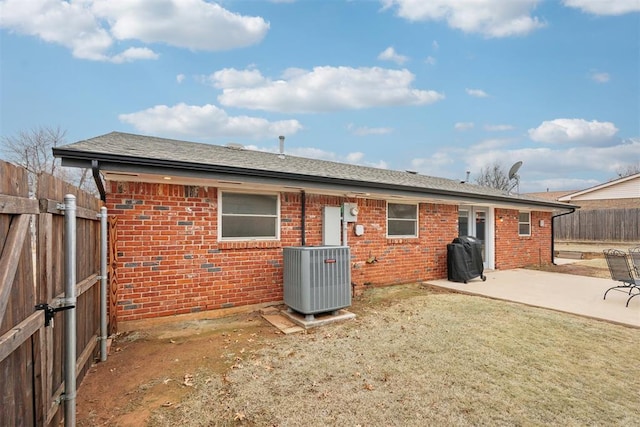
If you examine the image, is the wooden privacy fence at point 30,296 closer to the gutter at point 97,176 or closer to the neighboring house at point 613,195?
the gutter at point 97,176

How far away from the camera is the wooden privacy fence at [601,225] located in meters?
A: 20.2

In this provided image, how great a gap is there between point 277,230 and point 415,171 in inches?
333

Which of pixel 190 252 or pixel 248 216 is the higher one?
pixel 248 216

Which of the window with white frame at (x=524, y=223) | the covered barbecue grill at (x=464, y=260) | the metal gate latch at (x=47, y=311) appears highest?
the window with white frame at (x=524, y=223)

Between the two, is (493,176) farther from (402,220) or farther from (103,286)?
(103,286)

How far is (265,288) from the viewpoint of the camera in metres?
6.03

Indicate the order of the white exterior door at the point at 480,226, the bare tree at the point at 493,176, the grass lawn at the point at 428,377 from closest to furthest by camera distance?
the grass lawn at the point at 428,377 → the white exterior door at the point at 480,226 → the bare tree at the point at 493,176

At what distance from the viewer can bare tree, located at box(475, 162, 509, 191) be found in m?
34.7

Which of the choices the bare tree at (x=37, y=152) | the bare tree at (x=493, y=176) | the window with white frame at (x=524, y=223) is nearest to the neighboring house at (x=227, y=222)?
the window with white frame at (x=524, y=223)

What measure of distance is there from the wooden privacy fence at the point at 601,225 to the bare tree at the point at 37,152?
3159 cm

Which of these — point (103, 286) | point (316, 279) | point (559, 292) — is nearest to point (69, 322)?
point (103, 286)

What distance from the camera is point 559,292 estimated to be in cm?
735

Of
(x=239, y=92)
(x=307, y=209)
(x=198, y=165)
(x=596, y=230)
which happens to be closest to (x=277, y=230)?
(x=307, y=209)

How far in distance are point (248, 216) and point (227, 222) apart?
42 cm
